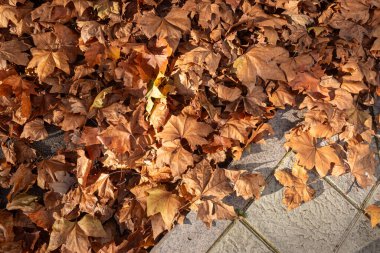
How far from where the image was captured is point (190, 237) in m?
2.12

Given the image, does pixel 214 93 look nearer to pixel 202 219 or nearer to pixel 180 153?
pixel 180 153

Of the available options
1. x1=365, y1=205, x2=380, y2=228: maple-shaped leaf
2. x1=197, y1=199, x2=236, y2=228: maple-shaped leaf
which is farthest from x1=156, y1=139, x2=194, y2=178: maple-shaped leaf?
x1=365, y1=205, x2=380, y2=228: maple-shaped leaf

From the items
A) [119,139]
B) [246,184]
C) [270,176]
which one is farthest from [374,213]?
[119,139]

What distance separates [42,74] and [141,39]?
2.09ft

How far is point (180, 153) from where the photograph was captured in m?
2.09

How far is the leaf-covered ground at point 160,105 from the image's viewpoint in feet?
6.91

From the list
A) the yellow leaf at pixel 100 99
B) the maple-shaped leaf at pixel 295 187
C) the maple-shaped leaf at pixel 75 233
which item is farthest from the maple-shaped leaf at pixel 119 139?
the maple-shaped leaf at pixel 295 187

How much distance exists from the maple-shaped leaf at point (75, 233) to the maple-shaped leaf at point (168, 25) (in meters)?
1.13

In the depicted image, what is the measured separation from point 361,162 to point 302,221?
1.74ft

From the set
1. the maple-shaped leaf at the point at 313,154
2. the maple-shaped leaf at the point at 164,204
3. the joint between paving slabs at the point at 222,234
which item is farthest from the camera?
the maple-shaped leaf at the point at 313,154

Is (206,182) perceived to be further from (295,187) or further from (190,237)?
(295,187)

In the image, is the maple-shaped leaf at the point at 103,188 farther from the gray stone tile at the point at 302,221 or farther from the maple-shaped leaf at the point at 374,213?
the maple-shaped leaf at the point at 374,213

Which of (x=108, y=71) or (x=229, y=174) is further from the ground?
(x=108, y=71)

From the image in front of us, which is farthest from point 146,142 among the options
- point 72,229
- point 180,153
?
point 72,229
